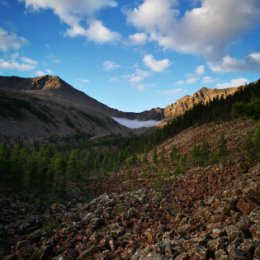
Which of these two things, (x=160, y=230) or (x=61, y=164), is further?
(x=61, y=164)

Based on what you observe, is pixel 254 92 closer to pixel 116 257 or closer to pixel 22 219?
pixel 22 219

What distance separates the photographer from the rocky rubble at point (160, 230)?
1506cm

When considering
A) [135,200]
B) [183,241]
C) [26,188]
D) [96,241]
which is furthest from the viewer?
[26,188]

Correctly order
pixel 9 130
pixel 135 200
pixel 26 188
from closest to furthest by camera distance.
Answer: pixel 135 200
pixel 26 188
pixel 9 130

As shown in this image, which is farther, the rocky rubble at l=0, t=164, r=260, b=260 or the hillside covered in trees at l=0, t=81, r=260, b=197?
the hillside covered in trees at l=0, t=81, r=260, b=197

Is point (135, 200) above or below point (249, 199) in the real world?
below

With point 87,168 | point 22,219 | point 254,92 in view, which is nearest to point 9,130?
point 87,168

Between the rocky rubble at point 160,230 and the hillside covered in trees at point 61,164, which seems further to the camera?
the hillside covered in trees at point 61,164

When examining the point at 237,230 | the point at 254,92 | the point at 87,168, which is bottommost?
the point at 87,168

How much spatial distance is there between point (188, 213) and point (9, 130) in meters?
174

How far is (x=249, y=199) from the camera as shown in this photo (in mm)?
18875

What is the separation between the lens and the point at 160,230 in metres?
19.7

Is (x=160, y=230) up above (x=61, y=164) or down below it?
above

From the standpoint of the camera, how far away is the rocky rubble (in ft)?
49.4
